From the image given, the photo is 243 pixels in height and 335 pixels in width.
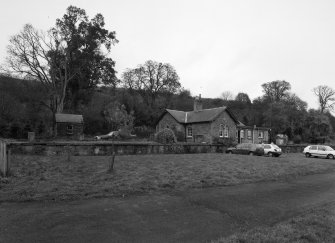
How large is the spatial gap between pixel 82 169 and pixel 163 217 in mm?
6991

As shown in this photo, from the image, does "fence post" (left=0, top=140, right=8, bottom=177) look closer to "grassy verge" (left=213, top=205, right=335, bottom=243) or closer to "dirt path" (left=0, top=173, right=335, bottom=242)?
"dirt path" (left=0, top=173, right=335, bottom=242)

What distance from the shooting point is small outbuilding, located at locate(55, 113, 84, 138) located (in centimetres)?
4553

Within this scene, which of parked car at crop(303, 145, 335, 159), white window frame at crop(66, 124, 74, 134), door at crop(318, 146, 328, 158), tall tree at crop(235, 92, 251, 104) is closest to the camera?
parked car at crop(303, 145, 335, 159)

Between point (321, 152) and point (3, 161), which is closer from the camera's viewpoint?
point (3, 161)

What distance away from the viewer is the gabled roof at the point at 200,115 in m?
41.1

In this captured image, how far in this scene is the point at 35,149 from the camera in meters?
18.0

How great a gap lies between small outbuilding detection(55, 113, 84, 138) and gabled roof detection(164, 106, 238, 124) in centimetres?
1641

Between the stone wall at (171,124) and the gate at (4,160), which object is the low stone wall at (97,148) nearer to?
the gate at (4,160)

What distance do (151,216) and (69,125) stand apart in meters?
43.9

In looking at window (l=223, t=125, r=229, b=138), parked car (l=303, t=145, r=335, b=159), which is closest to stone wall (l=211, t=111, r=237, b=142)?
window (l=223, t=125, r=229, b=138)

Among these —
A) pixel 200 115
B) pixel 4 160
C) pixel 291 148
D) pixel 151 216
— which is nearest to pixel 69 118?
pixel 200 115

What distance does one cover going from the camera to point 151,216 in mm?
6285

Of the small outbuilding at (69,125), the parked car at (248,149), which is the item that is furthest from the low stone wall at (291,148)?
the small outbuilding at (69,125)

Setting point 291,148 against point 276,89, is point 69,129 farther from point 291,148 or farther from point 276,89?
point 276,89
